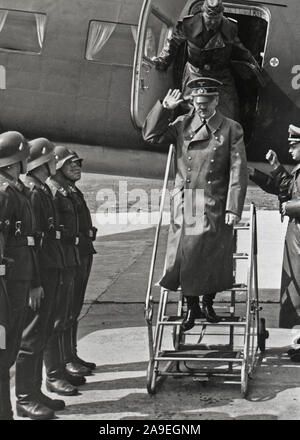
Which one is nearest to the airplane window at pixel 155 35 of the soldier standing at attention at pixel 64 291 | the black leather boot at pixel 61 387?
the soldier standing at attention at pixel 64 291

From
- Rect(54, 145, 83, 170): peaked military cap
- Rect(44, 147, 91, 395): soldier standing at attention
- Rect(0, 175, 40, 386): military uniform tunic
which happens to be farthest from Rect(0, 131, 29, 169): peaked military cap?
Rect(54, 145, 83, 170): peaked military cap

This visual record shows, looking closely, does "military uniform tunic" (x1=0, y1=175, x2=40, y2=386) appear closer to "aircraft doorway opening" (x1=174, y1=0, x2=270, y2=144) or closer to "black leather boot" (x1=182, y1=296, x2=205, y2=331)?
"black leather boot" (x1=182, y1=296, x2=205, y2=331)

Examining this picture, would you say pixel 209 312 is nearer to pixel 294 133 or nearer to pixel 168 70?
pixel 294 133

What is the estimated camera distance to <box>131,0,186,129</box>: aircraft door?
27.2ft

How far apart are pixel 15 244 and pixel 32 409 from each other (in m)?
1.20

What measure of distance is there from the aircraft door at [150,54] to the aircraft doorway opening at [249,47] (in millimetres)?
215

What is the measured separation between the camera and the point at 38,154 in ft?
20.6

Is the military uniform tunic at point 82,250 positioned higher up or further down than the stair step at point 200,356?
higher up

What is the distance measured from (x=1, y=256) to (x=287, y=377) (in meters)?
3.08

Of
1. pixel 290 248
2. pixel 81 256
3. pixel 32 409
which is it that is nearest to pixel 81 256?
pixel 81 256

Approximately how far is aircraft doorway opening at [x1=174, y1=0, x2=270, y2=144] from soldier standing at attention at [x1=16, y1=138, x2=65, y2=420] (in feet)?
8.77

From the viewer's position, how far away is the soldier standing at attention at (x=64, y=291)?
6.66 meters

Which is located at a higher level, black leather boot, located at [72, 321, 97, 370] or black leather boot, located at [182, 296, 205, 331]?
black leather boot, located at [182, 296, 205, 331]

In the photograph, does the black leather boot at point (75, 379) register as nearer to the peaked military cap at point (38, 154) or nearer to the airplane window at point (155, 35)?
the peaked military cap at point (38, 154)
